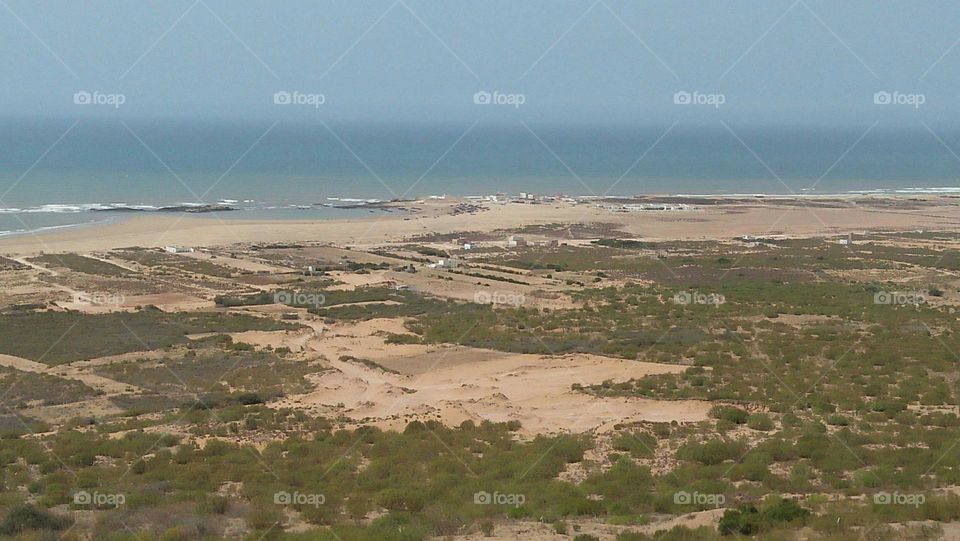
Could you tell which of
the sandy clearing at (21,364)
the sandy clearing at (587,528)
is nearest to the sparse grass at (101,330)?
the sandy clearing at (21,364)

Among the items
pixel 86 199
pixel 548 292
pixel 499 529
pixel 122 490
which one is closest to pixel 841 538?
pixel 499 529

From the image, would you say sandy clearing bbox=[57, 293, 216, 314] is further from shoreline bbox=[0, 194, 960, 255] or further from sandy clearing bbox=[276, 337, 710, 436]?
shoreline bbox=[0, 194, 960, 255]

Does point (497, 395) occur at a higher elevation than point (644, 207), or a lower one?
lower

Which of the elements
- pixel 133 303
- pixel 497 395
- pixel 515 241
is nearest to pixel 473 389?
pixel 497 395

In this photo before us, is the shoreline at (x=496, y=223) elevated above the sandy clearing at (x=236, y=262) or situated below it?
above

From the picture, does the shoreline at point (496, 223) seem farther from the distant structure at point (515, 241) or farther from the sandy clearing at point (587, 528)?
the sandy clearing at point (587, 528)

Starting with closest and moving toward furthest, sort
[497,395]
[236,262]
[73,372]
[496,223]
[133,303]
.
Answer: [497,395] < [73,372] < [133,303] < [236,262] < [496,223]

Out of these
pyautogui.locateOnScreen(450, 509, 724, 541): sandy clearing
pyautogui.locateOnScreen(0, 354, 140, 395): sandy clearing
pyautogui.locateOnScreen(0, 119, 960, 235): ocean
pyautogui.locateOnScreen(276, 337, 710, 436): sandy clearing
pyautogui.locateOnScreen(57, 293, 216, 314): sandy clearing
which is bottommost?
pyautogui.locateOnScreen(450, 509, 724, 541): sandy clearing

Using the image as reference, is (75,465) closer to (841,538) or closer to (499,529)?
(499,529)

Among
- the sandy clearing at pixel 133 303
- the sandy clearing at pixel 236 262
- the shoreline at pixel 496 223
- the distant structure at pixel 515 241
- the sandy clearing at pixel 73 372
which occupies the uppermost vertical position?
the shoreline at pixel 496 223

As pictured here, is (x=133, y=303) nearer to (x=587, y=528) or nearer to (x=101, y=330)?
(x=101, y=330)

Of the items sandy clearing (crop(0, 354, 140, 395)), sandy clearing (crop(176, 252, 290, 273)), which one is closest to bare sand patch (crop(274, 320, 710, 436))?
sandy clearing (crop(0, 354, 140, 395))
